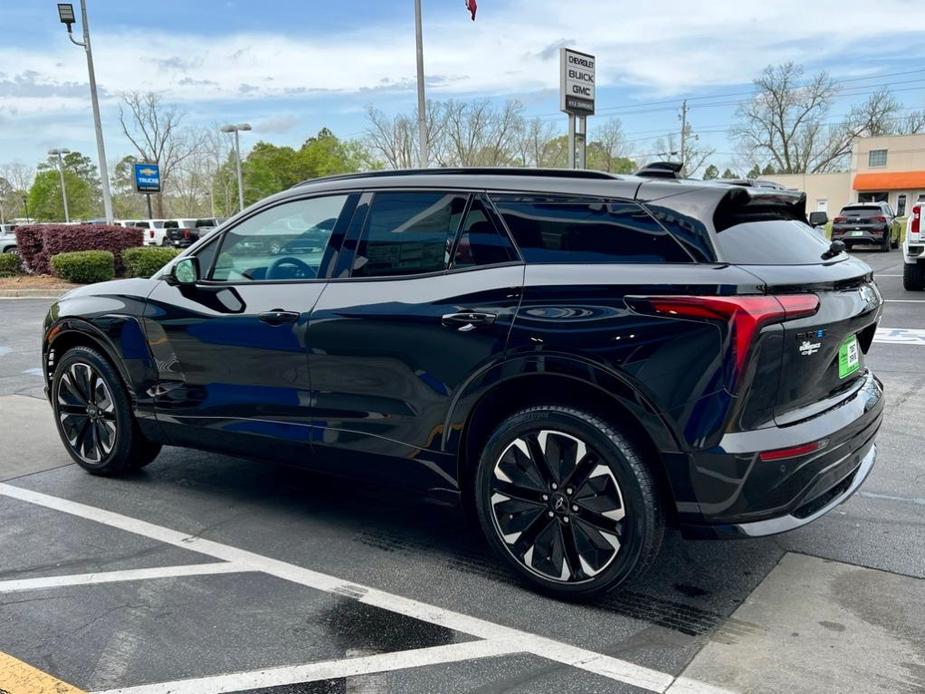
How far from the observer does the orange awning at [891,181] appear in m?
53.3

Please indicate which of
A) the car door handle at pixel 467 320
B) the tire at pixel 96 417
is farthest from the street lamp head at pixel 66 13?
the car door handle at pixel 467 320

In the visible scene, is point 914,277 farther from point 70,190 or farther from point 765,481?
point 70,190

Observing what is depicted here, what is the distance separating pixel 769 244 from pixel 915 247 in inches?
473

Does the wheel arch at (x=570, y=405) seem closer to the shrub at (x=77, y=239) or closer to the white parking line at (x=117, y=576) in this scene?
the white parking line at (x=117, y=576)

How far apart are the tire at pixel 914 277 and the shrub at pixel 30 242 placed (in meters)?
18.9

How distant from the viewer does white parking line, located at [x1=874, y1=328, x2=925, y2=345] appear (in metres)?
8.68

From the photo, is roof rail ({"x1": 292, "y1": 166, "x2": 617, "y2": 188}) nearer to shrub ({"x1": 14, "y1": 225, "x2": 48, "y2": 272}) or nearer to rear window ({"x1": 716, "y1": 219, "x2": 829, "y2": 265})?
rear window ({"x1": 716, "y1": 219, "x2": 829, "y2": 265})

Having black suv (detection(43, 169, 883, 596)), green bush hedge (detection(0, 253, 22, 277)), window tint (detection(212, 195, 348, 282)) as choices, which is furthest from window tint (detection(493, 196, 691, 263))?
green bush hedge (detection(0, 253, 22, 277))

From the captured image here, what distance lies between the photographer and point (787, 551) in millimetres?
3604

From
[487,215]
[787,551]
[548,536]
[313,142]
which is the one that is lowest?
[787,551]

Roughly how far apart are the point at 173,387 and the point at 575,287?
250 centimetres

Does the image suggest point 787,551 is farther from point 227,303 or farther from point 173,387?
point 173,387

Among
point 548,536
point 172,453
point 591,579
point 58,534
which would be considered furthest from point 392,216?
point 172,453

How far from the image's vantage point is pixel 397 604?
315 centimetres
